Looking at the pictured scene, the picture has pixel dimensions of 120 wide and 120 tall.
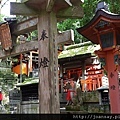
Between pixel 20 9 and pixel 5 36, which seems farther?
pixel 5 36

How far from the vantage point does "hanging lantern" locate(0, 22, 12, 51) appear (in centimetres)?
481

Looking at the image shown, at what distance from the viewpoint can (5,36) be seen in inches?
193

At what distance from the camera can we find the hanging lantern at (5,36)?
15.8ft

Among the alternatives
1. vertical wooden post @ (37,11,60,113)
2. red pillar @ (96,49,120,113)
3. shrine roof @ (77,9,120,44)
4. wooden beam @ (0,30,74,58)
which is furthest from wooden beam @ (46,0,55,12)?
red pillar @ (96,49,120,113)

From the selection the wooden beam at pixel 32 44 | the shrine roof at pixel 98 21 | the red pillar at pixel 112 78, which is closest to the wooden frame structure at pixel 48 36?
the wooden beam at pixel 32 44

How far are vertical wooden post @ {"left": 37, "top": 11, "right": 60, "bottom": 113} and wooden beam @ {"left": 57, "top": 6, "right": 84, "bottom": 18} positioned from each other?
224mm

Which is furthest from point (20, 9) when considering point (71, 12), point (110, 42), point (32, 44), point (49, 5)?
point (110, 42)

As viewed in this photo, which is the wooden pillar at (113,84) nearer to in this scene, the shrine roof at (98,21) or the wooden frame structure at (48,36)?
the shrine roof at (98,21)

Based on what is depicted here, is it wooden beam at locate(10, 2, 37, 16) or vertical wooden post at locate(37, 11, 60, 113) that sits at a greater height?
wooden beam at locate(10, 2, 37, 16)

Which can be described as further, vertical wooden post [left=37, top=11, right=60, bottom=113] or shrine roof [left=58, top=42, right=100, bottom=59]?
shrine roof [left=58, top=42, right=100, bottom=59]

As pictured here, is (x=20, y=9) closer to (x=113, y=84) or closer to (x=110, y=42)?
(x=110, y=42)

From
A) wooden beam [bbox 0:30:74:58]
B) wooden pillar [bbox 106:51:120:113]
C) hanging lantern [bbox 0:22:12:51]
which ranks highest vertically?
hanging lantern [bbox 0:22:12:51]

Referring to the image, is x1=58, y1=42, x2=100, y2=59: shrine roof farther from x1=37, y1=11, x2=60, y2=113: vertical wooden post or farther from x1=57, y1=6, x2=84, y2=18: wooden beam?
x1=37, y1=11, x2=60, y2=113: vertical wooden post

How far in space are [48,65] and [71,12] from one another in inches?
43.1
